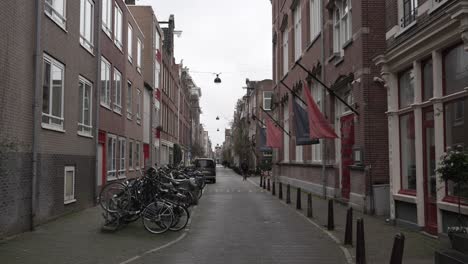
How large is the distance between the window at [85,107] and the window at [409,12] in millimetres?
9813

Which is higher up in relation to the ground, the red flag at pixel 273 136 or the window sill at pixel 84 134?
the red flag at pixel 273 136

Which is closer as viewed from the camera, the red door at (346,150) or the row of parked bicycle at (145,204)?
the row of parked bicycle at (145,204)

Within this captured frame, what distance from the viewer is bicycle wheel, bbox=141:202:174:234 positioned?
12.0 m

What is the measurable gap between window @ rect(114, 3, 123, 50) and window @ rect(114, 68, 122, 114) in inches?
49.3

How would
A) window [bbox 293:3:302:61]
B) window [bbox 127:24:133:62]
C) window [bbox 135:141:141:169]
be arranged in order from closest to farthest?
1. window [bbox 127:24:133:62]
2. window [bbox 293:3:302:61]
3. window [bbox 135:141:141:169]

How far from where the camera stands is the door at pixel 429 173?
36.9 ft

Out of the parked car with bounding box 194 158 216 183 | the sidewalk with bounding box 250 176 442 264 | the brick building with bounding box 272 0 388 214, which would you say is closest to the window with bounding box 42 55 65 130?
the sidewalk with bounding box 250 176 442 264

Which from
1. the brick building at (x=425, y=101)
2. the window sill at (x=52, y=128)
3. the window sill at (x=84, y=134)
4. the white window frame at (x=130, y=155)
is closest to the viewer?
the brick building at (x=425, y=101)

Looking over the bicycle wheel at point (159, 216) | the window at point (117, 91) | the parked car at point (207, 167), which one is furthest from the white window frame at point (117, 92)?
the parked car at point (207, 167)

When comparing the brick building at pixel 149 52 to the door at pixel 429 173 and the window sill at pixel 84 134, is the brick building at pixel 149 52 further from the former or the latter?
the door at pixel 429 173

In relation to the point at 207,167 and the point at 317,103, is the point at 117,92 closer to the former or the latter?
the point at 317,103

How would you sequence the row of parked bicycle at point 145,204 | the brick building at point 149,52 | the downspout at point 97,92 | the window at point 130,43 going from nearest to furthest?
the row of parked bicycle at point 145,204 → the downspout at point 97,92 → the window at point 130,43 → the brick building at point 149,52

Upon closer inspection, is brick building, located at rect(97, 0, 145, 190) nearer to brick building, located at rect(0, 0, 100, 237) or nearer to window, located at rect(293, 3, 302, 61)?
brick building, located at rect(0, 0, 100, 237)

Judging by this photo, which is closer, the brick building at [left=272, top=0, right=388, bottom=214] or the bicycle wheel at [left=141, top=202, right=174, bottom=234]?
the bicycle wheel at [left=141, top=202, right=174, bottom=234]
